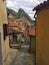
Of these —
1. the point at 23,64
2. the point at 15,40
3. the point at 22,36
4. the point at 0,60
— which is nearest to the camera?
the point at 0,60

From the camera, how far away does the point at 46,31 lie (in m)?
9.95

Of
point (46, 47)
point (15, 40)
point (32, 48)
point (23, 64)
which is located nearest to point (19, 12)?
point (15, 40)

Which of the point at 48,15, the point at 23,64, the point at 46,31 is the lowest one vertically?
the point at 23,64

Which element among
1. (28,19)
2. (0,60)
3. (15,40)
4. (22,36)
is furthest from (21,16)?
(0,60)

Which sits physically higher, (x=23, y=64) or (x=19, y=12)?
(x=19, y=12)

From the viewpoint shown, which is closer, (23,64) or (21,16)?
(23,64)

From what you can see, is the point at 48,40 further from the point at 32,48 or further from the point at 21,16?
the point at 21,16

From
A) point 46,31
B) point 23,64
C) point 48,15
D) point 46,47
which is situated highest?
point 48,15

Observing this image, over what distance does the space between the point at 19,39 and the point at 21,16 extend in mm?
16513

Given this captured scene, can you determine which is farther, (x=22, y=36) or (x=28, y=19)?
(x=28, y=19)

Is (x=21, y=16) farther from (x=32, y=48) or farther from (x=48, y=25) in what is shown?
(x=48, y=25)

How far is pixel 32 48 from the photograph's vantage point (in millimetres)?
23594

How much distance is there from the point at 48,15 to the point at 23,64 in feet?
22.0

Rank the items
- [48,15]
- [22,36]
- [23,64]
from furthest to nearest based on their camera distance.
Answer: [22,36] → [23,64] → [48,15]
